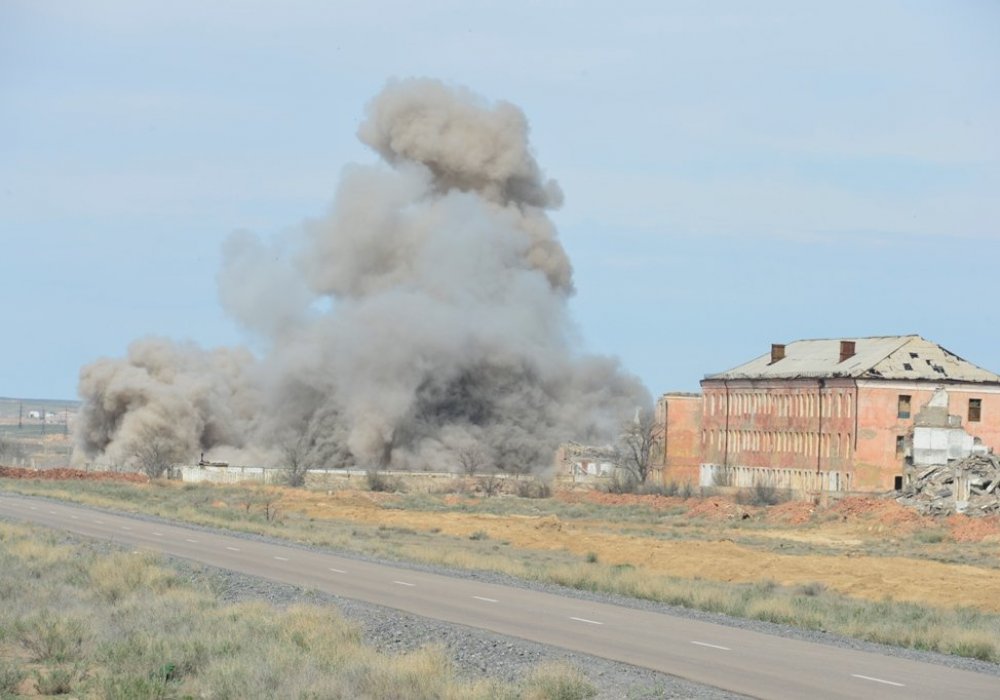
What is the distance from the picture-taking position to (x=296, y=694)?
13.1 metres

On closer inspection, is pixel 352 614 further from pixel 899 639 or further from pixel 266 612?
pixel 899 639

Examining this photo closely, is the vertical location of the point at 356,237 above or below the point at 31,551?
above

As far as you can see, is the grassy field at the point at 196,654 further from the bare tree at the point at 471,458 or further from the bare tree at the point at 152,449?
the bare tree at the point at 152,449

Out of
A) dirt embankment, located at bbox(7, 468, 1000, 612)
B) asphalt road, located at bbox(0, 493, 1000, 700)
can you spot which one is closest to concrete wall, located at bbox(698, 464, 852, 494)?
dirt embankment, located at bbox(7, 468, 1000, 612)

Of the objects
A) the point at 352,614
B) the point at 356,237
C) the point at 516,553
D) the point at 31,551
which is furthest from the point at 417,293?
the point at 352,614

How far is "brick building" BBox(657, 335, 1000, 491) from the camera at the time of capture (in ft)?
208

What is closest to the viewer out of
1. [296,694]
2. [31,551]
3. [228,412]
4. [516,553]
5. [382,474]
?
[296,694]

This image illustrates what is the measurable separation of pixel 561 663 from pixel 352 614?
5.56m

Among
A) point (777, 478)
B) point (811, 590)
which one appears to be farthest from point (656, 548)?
point (777, 478)

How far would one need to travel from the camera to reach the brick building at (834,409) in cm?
6347

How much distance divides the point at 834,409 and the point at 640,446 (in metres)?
15.8

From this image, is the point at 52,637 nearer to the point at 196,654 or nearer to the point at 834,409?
the point at 196,654

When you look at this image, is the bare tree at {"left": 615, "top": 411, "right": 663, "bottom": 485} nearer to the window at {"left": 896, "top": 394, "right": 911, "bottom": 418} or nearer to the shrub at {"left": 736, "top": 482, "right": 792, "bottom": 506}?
the shrub at {"left": 736, "top": 482, "right": 792, "bottom": 506}

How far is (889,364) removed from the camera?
6462cm
